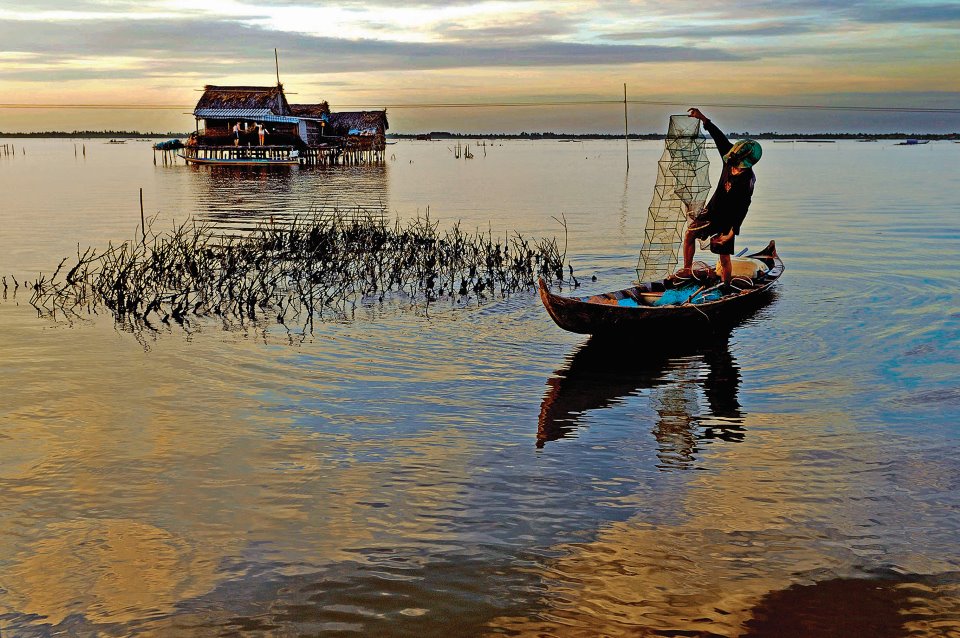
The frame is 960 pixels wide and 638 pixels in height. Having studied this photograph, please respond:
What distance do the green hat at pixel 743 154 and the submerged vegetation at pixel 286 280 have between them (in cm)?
405

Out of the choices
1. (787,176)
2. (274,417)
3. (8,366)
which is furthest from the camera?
(787,176)

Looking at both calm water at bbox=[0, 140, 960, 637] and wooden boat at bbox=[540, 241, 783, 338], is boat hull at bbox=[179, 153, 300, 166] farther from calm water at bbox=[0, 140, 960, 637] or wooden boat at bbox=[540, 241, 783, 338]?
wooden boat at bbox=[540, 241, 783, 338]

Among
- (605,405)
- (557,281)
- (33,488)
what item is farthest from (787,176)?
(33,488)

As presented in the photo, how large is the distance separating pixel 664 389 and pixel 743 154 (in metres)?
3.88

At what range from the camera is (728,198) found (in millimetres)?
11195

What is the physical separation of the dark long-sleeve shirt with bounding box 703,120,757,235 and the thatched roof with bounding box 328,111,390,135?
60.7m

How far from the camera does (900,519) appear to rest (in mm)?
5453

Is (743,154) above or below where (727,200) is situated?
above

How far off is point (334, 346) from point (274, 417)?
8.82ft

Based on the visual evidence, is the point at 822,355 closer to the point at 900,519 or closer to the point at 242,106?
the point at 900,519

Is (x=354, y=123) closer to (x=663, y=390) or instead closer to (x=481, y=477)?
(x=663, y=390)

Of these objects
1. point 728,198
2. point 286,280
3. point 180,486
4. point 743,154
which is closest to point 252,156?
point 286,280

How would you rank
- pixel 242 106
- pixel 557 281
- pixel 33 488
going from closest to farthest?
pixel 33 488 < pixel 557 281 < pixel 242 106

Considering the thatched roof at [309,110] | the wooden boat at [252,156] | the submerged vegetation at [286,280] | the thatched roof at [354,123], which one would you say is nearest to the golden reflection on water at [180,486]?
the submerged vegetation at [286,280]
